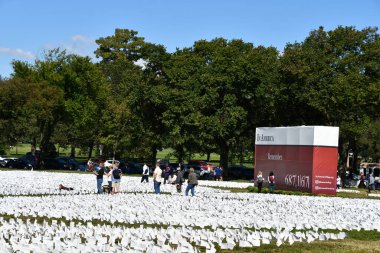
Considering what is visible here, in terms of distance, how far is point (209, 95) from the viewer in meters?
65.9

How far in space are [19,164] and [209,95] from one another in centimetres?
2576

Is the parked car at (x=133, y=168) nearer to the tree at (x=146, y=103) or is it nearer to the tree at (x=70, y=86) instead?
the tree at (x=146, y=103)

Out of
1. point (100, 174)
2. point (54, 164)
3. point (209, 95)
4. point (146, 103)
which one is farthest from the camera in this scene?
point (54, 164)

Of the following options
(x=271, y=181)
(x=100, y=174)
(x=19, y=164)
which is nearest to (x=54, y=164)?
(x=19, y=164)

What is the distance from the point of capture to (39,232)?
1688cm

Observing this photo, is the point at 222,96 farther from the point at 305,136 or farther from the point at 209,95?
the point at 305,136

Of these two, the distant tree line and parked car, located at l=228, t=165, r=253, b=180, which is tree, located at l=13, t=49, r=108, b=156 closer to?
the distant tree line

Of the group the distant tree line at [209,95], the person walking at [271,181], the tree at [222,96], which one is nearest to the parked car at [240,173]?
the distant tree line at [209,95]

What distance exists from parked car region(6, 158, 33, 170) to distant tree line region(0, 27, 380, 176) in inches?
164

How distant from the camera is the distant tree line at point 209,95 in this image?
61.6m

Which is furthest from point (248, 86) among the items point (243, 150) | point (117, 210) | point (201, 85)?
point (117, 210)

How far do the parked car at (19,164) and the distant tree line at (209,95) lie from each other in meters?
4.16

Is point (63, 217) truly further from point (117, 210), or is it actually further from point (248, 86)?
point (248, 86)

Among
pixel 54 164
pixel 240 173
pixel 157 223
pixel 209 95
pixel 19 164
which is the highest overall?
pixel 209 95
